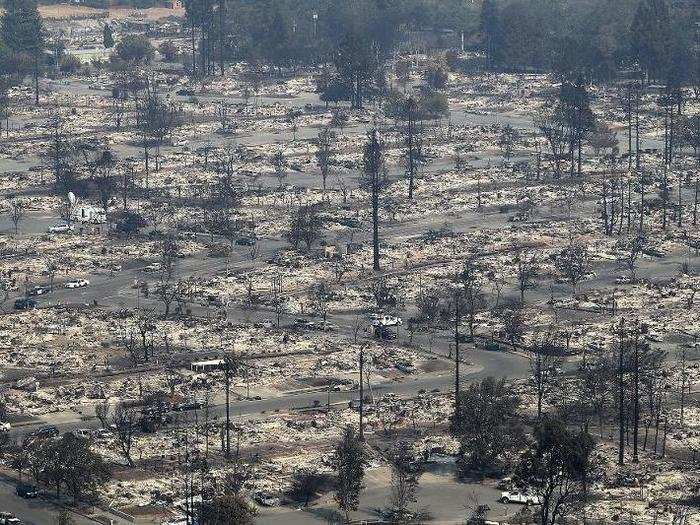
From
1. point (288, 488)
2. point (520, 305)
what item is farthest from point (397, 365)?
point (288, 488)

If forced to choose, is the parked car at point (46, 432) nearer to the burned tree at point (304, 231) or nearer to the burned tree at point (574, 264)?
the burned tree at point (574, 264)

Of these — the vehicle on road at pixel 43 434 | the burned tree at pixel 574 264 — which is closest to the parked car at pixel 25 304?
the vehicle on road at pixel 43 434

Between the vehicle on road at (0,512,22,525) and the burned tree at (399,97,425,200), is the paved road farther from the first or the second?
the burned tree at (399,97,425,200)

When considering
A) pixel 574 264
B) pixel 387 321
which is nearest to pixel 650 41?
pixel 574 264

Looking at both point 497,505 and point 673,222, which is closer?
point 497,505

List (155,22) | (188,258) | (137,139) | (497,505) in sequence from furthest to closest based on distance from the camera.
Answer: (155,22) < (137,139) < (188,258) < (497,505)

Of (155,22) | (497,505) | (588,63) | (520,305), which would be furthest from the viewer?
(155,22)

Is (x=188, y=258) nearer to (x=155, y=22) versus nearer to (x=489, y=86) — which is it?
(x=489, y=86)
